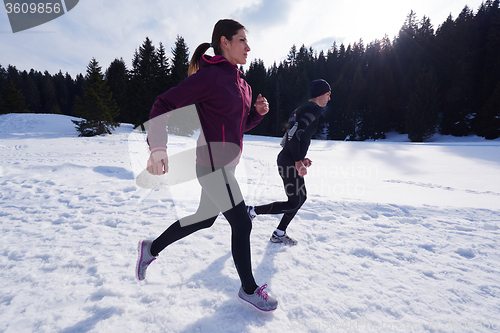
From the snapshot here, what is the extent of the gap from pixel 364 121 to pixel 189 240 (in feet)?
120

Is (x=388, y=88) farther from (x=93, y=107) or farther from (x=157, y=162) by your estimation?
(x=157, y=162)

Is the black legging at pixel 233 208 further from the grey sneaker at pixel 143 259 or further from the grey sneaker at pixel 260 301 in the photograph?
the grey sneaker at pixel 143 259

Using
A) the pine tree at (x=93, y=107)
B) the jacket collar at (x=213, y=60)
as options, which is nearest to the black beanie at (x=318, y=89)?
the jacket collar at (x=213, y=60)

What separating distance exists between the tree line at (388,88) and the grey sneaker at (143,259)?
18.9 meters

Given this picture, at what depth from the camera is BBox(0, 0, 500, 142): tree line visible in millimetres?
20672

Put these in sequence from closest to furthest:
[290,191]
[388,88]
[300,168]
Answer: [300,168] < [290,191] < [388,88]

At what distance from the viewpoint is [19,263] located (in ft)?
6.92

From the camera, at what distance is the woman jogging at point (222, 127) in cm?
148

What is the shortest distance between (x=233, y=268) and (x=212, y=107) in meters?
1.57

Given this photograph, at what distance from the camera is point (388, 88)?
35.1m

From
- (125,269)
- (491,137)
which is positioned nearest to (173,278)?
(125,269)

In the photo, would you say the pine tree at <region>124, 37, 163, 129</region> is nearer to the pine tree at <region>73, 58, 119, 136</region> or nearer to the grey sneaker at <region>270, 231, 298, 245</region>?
the pine tree at <region>73, 58, 119, 136</region>

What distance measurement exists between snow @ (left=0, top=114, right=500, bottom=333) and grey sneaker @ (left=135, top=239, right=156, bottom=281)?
0.10 metres

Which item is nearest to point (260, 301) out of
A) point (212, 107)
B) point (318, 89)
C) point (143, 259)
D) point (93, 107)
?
point (143, 259)
